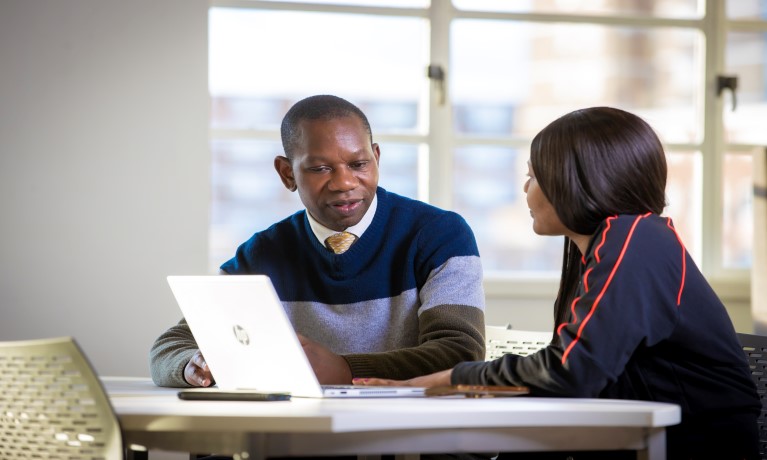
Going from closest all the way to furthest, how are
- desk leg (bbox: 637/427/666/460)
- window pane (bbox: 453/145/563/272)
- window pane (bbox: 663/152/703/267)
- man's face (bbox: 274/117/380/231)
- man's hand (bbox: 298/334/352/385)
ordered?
desk leg (bbox: 637/427/666/460), man's hand (bbox: 298/334/352/385), man's face (bbox: 274/117/380/231), window pane (bbox: 453/145/563/272), window pane (bbox: 663/152/703/267)

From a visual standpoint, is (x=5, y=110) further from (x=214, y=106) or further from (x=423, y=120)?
(x=423, y=120)

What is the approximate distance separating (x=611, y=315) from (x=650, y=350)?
0.15 metres

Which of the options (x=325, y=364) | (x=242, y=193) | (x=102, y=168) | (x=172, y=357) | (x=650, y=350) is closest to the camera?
(x=650, y=350)

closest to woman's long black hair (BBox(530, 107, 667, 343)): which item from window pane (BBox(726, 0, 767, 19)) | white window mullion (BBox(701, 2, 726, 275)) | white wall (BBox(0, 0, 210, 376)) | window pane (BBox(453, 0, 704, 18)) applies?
white wall (BBox(0, 0, 210, 376))

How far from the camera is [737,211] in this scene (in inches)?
188

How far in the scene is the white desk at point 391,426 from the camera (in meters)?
1.23

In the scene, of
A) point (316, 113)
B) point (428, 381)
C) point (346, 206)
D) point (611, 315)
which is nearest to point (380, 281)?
point (346, 206)

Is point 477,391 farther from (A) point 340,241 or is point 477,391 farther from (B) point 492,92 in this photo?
(B) point 492,92

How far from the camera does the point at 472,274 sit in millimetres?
2232

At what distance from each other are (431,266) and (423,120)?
7.72 ft

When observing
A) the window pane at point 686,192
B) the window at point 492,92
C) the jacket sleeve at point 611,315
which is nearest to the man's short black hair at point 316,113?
the jacket sleeve at point 611,315

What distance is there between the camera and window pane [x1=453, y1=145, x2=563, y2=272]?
4605 millimetres

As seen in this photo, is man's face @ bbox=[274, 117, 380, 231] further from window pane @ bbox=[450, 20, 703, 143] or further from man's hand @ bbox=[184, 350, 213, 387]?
window pane @ bbox=[450, 20, 703, 143]

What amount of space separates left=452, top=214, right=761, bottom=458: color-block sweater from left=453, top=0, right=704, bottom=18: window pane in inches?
123
